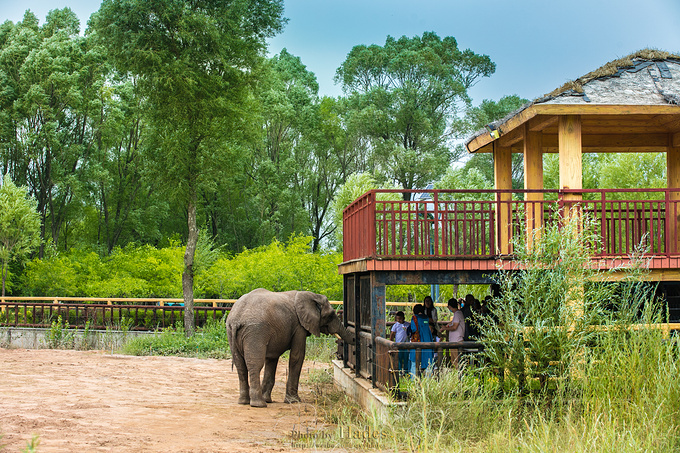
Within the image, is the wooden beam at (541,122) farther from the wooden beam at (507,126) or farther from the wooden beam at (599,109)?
the wooden beam at (599,109)

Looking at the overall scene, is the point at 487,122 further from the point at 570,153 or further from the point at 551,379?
the point at 551,379

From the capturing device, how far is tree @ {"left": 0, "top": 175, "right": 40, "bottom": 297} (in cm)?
3484

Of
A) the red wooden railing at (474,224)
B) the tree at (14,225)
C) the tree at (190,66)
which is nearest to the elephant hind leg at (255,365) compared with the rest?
the red wooden railing at (474,224)

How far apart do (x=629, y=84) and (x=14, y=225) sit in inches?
1177

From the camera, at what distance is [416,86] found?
160 ft

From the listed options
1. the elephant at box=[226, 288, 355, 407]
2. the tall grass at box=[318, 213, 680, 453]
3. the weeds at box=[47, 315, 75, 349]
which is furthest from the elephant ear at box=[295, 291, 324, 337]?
the weeds at box=[47, 315, 75, 349]

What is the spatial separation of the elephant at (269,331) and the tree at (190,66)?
10692mm

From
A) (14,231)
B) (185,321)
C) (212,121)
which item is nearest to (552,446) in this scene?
(185,321)

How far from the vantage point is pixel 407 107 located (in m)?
47.1

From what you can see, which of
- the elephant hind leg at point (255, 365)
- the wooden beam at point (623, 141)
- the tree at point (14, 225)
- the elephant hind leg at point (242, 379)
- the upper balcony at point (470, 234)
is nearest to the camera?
the upper balcony at point (470, 234)

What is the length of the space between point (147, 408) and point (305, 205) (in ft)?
128

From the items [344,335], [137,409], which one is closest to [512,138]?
[344,335]

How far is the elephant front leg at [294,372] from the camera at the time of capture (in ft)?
50.6

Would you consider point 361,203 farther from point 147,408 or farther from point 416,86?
point 416,86
